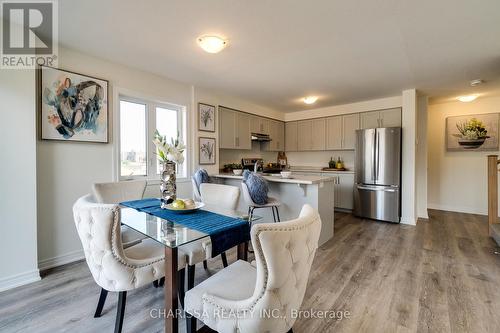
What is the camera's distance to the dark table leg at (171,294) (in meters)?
1.21

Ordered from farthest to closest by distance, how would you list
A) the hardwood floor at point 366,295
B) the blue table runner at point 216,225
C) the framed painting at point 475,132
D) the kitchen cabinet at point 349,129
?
the kitchen cabinet at point 349,129 < the framed painting at point 475,132 < the hardwood floor at point 366,295 < the blue table runner at point 216,225

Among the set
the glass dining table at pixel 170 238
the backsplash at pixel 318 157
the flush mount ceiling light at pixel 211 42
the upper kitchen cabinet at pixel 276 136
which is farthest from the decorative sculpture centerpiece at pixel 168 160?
the backsplash at pixel 318 157

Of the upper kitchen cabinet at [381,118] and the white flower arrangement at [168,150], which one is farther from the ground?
the upper kitchen cabinet at [381,118]

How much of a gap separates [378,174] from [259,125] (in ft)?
8.61

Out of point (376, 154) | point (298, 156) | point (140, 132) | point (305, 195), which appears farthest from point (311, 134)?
point (140, 132)

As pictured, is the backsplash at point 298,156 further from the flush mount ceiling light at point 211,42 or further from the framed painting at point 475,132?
the flush mount ceiling light at point 211,42

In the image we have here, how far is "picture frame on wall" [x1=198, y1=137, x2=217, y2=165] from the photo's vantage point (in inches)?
156

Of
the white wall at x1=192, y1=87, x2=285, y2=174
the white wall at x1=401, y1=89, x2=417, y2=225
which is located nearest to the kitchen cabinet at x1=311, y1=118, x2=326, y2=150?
the white wall at x1=192, y1=87, x2=285, y2=174

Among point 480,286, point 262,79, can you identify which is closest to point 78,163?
point 262,79

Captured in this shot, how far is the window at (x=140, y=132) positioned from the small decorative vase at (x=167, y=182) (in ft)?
3.88

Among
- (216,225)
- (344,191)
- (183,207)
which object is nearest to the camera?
(216,225)

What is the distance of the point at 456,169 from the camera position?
16.3 feet

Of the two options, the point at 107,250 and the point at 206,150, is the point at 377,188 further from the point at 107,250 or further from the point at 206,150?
the point at 107,250

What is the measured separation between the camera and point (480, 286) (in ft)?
6.93
